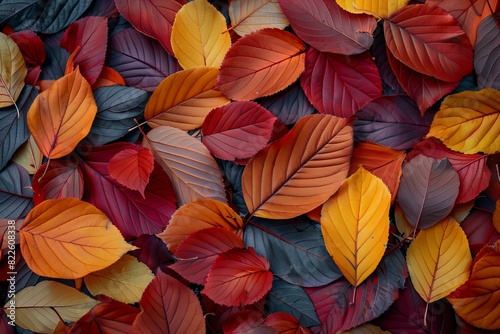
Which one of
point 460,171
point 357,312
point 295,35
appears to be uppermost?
point 295,35

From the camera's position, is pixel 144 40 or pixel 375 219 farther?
pixel 144 40

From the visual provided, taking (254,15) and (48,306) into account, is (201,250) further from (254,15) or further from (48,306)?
(254,15)

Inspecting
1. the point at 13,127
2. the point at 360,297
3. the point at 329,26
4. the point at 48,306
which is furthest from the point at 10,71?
the point at 360,297

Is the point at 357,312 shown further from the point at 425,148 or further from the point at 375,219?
the point at 425,148

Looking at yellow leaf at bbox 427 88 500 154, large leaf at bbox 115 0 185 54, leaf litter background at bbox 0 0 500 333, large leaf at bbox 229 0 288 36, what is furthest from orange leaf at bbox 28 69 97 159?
yellow leaf at bbox 427 88 500 154

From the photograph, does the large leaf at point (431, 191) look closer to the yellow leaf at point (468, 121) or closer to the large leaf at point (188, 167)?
the yellow leaf at point (468, 121)

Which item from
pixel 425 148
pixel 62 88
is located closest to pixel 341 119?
pixel 425 148

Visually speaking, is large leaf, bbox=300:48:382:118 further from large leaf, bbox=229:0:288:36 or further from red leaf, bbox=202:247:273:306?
red leaf, bbox=202:247:273:306
